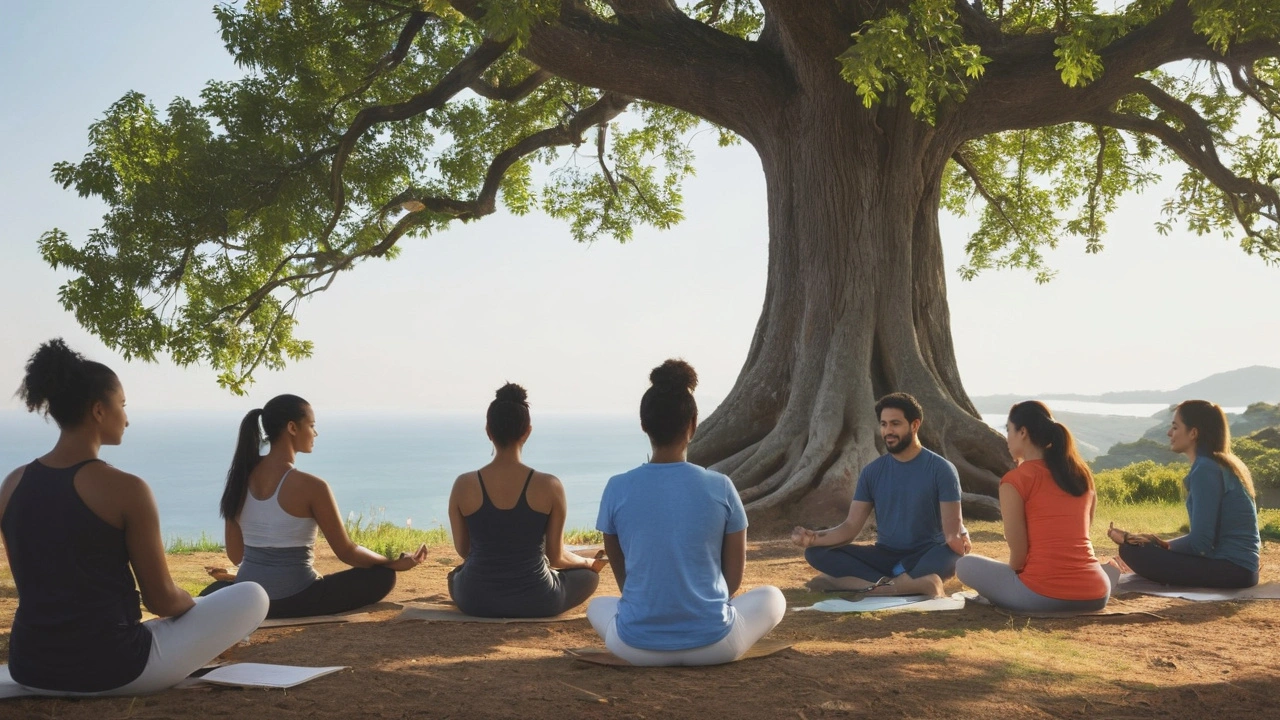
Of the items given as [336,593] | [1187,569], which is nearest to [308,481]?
[336,593]

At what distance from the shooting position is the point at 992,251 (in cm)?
1845

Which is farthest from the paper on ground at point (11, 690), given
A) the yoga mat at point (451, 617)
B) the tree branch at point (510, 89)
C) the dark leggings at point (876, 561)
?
the tree branch at point (510, 89)

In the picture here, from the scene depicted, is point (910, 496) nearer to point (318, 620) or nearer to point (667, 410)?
point (667, 410)

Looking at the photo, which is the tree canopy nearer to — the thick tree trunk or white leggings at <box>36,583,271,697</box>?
the thick tree trunk

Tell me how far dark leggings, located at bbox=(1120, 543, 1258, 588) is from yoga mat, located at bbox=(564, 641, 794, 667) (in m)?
2.99

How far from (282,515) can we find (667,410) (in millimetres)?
2543

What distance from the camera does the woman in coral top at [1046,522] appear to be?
5.69m

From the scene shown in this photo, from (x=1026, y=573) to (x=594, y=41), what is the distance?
6995 millimetres

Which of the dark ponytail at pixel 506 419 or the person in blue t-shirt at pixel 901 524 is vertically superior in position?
the dark ponytail at pixel 506 419

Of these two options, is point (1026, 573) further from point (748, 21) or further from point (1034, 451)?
point (748, 21)

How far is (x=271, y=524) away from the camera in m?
5.83

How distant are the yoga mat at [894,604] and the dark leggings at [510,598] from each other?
1.37 m

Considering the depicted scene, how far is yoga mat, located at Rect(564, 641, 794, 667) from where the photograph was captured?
4.55 metres

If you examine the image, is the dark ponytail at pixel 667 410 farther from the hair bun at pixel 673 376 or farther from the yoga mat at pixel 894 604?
the yoga mat at pixel 894 604
